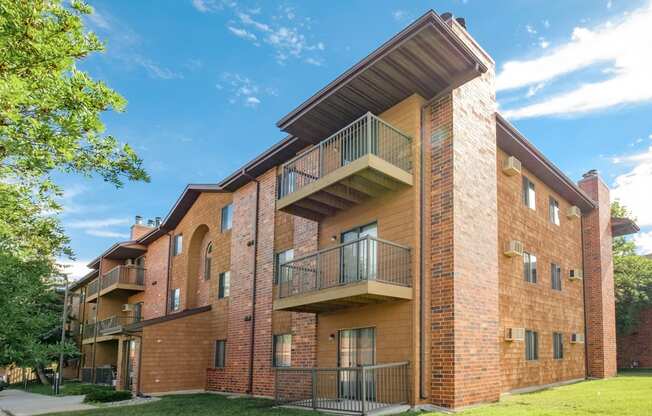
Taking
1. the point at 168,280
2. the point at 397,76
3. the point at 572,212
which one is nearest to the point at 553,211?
the point at 572,212

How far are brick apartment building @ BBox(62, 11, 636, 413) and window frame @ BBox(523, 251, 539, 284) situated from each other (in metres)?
0.10

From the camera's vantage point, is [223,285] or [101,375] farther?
[101,375]

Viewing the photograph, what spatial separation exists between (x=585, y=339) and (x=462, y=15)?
1404cm

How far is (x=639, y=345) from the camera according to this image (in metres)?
26.5

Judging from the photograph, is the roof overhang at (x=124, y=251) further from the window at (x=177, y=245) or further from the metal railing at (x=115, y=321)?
the window at (x=177, y=245)

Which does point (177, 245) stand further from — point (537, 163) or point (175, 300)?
point (537, 163)

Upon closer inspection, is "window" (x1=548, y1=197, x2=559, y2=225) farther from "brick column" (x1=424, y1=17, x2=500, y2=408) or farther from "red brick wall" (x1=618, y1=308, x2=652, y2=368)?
"red brick wall" (x1=618, y1=308, x2=652, y2=368)

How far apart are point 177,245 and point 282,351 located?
11308 millimetres

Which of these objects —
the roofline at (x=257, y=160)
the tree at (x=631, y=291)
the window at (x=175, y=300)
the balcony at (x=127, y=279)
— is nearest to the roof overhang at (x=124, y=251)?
the balcony at (x=127, y=279)

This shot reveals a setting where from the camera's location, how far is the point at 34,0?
9.92 m

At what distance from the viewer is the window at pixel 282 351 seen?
1689 centimetres

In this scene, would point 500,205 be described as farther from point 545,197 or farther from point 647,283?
point 647,283

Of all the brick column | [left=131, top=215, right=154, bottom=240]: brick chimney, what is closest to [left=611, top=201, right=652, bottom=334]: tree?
the brick column

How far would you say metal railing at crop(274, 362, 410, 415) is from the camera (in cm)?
1126
